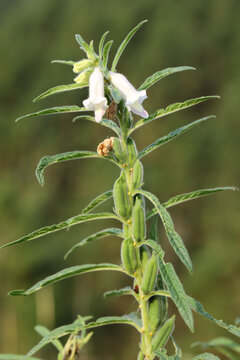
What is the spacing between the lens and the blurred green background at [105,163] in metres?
14.3

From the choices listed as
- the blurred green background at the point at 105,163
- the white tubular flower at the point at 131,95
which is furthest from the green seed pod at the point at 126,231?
the blurred green background at the point at 105,163

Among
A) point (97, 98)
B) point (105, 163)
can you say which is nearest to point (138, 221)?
point (97, 98)

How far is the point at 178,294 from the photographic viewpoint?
0.40 m

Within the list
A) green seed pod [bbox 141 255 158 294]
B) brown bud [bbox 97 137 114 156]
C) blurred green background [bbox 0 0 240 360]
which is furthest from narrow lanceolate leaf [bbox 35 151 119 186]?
blurred green background [bbox 0 0 240 360]

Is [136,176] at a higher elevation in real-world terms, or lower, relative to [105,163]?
lower

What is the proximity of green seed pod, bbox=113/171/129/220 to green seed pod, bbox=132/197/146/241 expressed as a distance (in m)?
0.01

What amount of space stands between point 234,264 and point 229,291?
0.87 meters

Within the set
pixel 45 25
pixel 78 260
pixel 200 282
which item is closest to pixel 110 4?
pixel 45 25

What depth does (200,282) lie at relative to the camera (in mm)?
13914

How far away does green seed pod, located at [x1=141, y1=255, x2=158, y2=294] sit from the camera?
1.55 feet

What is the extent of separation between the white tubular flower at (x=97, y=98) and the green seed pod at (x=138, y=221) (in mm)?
96

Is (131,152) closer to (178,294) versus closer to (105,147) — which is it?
(105,147)

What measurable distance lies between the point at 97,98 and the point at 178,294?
8.3 inches

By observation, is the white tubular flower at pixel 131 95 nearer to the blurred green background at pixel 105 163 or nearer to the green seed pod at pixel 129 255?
the green seed pod at pixel 129 255
